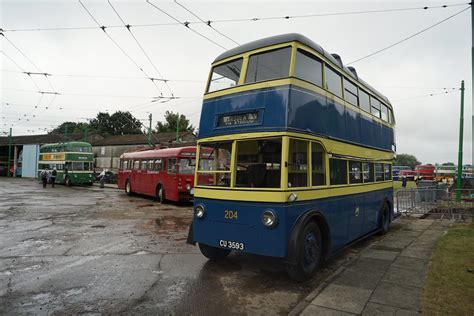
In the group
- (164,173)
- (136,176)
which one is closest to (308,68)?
(164,173)

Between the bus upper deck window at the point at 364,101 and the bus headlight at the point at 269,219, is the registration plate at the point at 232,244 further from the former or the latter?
the bus upper deck window at the point at 364,101

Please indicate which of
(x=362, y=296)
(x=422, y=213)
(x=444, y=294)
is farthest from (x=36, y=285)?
(x=422, y=213)

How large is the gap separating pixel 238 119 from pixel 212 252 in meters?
2.86

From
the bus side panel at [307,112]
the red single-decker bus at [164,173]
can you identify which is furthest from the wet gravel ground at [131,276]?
the red single-decker bus at [164,173]

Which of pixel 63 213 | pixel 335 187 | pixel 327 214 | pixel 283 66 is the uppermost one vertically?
pixel 283 66

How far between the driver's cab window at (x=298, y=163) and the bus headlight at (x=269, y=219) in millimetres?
568

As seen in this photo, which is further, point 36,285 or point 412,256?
point 412,256

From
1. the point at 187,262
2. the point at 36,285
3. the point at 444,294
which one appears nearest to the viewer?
the point at 444,294

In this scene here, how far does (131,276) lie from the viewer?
595cm

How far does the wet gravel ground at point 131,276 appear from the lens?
15.4ft

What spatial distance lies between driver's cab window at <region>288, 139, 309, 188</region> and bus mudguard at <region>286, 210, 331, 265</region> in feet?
1.83

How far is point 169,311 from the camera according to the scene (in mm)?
4496

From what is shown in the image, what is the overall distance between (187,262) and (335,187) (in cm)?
348

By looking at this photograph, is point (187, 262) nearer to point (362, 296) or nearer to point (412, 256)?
point (362, 296)
